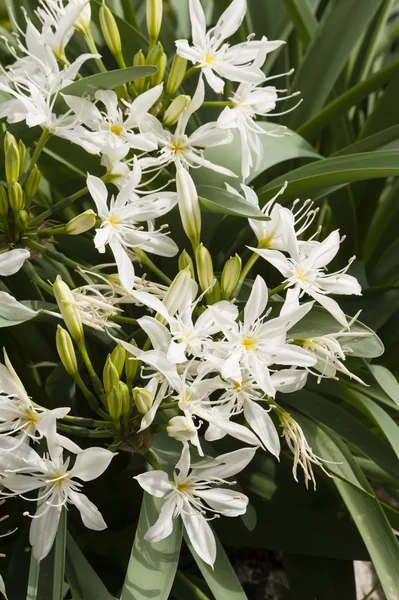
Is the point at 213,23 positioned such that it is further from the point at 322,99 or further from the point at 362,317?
the point at 362,317

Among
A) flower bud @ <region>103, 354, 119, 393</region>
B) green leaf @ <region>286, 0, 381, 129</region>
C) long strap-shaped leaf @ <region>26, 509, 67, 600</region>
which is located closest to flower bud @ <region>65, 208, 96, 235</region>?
flower bud @ <region>103, 354, 119, 393</region>

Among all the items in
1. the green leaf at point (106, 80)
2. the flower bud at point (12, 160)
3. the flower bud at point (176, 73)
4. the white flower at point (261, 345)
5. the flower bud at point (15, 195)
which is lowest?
the white flower at point (261, 345)

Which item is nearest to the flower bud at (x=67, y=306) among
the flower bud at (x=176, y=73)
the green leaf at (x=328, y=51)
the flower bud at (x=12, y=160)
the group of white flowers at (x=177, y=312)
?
the group of white flowers at (x=177, y=312)

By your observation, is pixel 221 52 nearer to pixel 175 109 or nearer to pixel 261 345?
pixel 175 109

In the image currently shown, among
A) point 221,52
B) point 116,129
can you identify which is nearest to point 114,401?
point 116,129

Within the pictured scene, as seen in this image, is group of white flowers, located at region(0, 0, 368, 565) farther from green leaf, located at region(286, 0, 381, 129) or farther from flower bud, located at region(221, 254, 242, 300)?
green leaf, located at region(286, 0, 381, 129)

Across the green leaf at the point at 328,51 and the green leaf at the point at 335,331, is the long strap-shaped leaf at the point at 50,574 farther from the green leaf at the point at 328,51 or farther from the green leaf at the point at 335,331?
the green leaf at the point at 328,51

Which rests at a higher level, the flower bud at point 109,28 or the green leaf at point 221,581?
the flower bud at point 109,28
